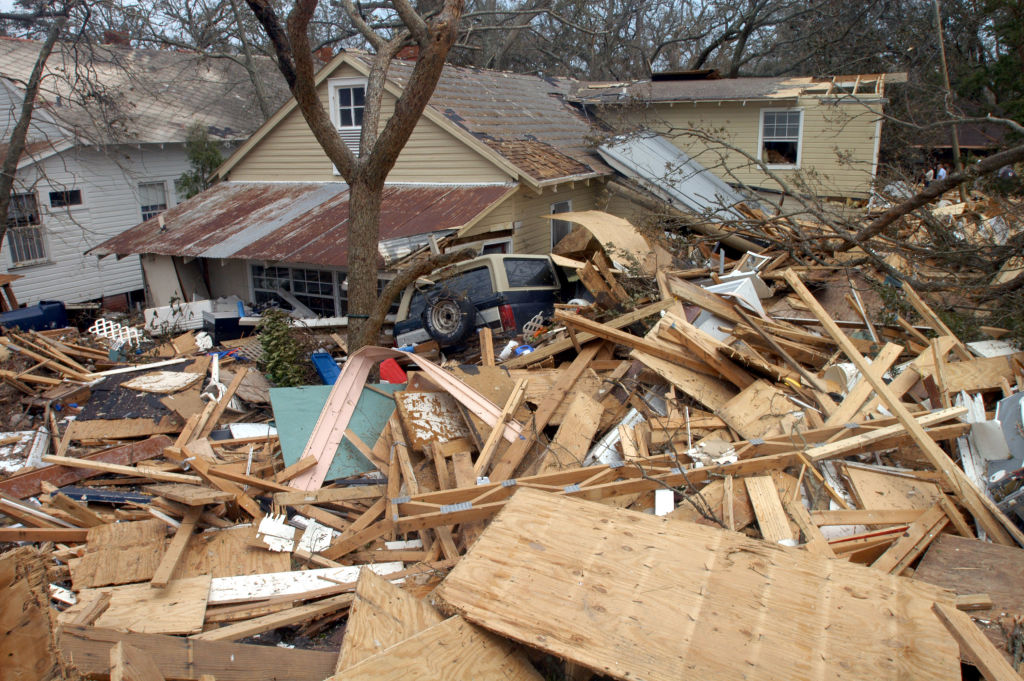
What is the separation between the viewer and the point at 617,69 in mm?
30078

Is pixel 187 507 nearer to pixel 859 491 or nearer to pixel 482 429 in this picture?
pixel 482 429

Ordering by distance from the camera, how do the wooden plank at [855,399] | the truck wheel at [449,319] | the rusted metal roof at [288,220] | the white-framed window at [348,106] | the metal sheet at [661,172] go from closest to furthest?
the wooden plank at [855,399], the truck wheel at [449,319], the rusted metal roof at [288,220], the white-framed window at [348,106], the metal sheet at [661,172]

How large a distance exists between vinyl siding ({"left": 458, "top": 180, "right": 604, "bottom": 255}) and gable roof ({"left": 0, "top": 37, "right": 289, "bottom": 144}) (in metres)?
8.92

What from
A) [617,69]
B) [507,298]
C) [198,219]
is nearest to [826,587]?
[507,298]

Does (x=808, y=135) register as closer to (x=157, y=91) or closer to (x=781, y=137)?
(x=781, y=137)

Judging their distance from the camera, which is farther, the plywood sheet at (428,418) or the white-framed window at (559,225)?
the white-framed window at (559,225)

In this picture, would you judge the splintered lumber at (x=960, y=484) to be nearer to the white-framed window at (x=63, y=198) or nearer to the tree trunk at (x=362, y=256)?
the tree trunk at (x=362, y=256)

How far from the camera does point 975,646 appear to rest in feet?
9.28

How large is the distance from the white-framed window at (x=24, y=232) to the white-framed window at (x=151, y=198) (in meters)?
2.62

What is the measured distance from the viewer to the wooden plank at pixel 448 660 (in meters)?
2.68

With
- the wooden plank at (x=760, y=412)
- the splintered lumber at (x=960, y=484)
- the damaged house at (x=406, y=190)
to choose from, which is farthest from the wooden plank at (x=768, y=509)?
the damaged house at (x=406, y=190)

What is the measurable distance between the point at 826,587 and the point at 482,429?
11.5 feet

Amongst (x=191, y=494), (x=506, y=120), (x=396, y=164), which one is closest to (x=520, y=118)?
(x=506, y=120)

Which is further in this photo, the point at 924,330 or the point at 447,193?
the point at 447,193
